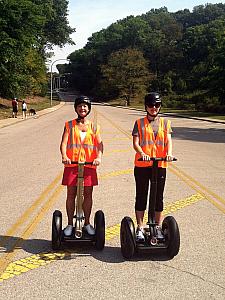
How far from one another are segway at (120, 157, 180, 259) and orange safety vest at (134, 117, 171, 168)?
21 centimetres

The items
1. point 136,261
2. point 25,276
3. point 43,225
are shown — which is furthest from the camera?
point 43,225

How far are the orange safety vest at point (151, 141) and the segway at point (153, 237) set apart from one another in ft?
0.69

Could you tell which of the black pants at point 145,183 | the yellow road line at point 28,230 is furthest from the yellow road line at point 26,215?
the black pants at point 145,183

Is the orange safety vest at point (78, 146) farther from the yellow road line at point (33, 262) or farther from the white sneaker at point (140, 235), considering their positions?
the yellow road line at point (33, 262)

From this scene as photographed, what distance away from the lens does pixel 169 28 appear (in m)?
136

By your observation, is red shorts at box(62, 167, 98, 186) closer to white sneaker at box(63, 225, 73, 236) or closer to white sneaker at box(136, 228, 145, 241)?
white sneaker at box(63, 225, 73, 236)

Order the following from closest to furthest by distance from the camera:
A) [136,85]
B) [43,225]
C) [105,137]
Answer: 1. [43,225]
2. [105,137]
3. [136,85]

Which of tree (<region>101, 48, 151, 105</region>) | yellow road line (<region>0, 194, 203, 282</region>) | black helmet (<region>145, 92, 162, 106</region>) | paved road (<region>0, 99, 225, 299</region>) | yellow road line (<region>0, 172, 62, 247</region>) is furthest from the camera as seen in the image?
tree (<region>101, 48, 151, 105</region>)

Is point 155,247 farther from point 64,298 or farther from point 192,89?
point 192,89

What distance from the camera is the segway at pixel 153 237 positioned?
472 cm

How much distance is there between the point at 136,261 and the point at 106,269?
423 millimetres

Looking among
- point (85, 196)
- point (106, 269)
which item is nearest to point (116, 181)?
point (85, 196)

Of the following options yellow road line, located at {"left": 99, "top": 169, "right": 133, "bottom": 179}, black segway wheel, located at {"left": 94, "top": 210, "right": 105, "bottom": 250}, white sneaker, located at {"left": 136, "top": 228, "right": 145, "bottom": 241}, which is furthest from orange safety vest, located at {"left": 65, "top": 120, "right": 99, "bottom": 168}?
yellow road line, located at {"left": 99, "top": 169, "right": 133, "bottom": 179}

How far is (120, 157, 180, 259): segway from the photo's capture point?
4719 millimetres
